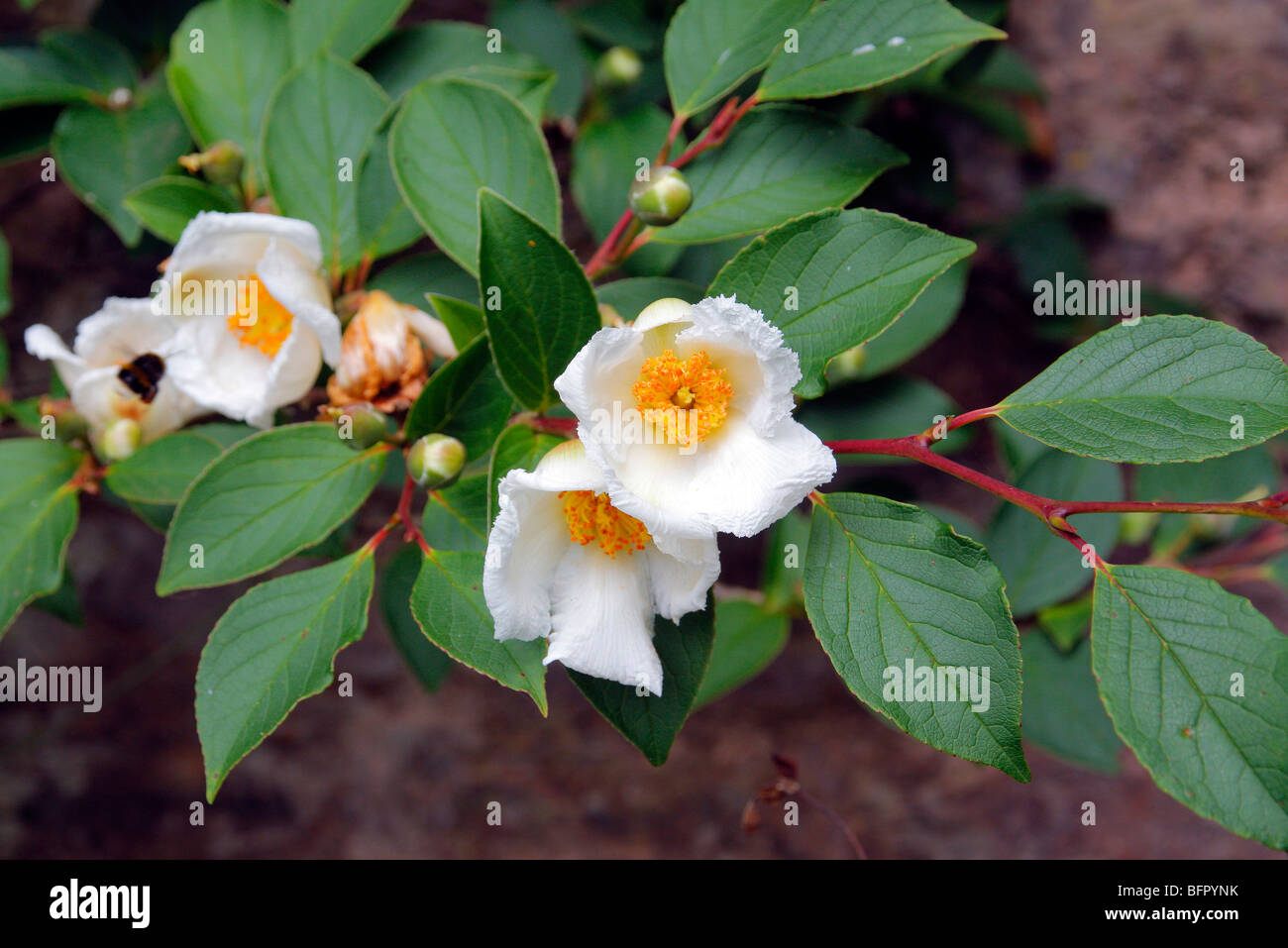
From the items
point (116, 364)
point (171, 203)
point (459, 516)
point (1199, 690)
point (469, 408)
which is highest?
point (171, 203)

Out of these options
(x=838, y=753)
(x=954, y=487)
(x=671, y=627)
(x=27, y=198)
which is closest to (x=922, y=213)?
(x=954, y=487)

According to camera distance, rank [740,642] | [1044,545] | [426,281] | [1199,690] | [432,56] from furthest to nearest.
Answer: [740,642] < [1044,545] < [432,56] < [426,281] < [1199,690]

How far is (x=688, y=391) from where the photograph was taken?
3.09ft

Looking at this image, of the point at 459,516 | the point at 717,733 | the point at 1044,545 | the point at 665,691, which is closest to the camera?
the point at 665,691

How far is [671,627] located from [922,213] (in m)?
1.47

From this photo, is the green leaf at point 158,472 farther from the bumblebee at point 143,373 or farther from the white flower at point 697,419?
the white flower at point 697,419

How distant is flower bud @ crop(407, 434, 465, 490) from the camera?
102 centimetres

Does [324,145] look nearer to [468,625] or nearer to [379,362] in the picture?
[379,362]

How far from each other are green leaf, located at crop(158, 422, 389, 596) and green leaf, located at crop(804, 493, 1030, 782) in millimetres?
540

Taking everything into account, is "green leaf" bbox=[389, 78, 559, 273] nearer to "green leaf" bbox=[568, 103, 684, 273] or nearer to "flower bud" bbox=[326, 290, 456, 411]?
"flower bud" bbox=[326, 290, 456, 411]

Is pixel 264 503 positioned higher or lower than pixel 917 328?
lower

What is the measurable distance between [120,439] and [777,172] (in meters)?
0.93

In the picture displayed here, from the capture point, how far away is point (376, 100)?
1292mm

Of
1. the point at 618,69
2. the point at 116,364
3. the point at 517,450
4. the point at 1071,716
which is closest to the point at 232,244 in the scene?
the point at 116,364
